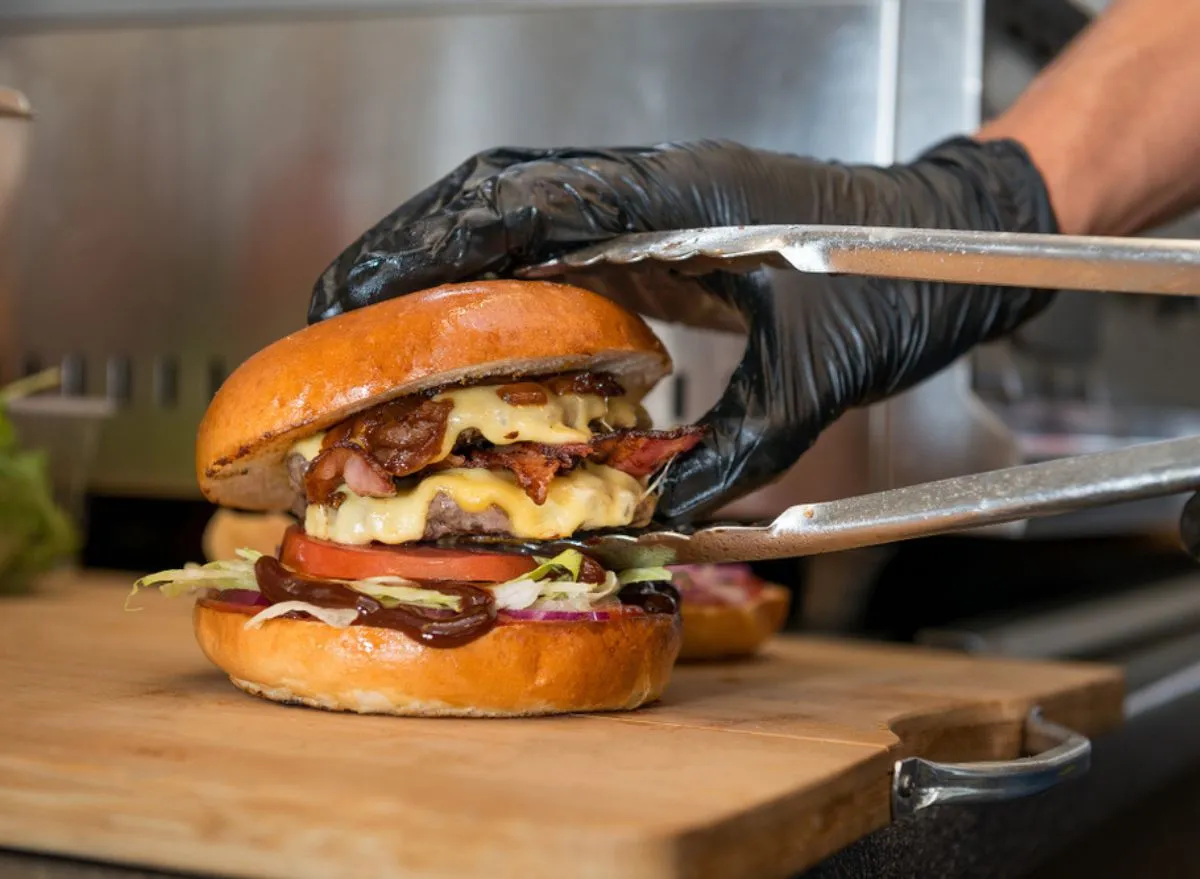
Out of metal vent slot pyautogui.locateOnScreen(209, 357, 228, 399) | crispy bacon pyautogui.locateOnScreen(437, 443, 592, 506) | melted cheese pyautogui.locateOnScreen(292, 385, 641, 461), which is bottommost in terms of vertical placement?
metal vent slot pyautogui.locateOnScreen(209, 357, 228, 399)

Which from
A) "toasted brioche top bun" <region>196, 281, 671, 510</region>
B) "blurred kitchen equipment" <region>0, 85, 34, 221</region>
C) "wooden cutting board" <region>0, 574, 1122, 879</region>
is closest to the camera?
"wooden cutting board" <region>0, 574, 1122, 879</region>

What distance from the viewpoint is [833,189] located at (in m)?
1.98

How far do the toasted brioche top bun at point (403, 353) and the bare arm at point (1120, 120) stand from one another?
885 mm

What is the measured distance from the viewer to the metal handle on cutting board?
1506 mm

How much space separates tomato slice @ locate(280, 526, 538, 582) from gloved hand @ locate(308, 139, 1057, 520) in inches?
11.1

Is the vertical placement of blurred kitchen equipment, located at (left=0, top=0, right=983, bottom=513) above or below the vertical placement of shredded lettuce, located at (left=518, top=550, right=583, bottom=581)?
above

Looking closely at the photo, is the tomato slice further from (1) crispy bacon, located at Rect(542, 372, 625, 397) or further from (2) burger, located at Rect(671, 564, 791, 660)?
(2) burger, located at Rect(671, 564, 791, 660)

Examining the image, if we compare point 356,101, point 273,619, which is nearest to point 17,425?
point 356,101

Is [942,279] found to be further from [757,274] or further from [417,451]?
[417,451]

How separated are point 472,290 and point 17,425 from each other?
1880mm

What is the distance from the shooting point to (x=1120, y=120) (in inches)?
89.5

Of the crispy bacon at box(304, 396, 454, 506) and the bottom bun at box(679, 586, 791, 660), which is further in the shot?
the bottom bun at box(679, 586, 791, 660)

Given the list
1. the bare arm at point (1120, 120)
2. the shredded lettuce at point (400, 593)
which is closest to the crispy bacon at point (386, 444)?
the shredded lettuce at point (400, 593)

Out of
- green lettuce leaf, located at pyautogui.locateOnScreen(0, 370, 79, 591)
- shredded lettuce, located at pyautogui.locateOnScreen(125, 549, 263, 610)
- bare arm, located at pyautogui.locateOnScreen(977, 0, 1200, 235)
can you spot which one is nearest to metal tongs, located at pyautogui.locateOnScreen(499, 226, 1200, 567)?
shredded lettuce, located at pyautogui.locateOnScreen(125, 549, 263, 610)
